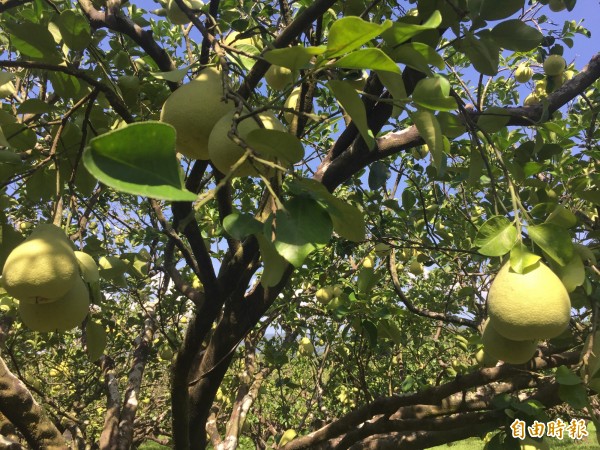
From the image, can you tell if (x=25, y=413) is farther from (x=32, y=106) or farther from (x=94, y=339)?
(x=32, y=106)

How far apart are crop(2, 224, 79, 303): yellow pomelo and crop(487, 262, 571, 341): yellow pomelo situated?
2.69 feet

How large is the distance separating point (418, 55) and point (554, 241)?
40cm

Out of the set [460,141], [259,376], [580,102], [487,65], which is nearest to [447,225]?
[460,141]

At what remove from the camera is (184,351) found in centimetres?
184

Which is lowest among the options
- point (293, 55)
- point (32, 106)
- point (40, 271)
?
point (40, 271)

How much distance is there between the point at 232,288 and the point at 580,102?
3.36 m

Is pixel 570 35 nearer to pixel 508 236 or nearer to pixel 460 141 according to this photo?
pixel 460 141

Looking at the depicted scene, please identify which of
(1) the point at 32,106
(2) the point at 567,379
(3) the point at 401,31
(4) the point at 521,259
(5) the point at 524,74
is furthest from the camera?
(5) the point at 524,74

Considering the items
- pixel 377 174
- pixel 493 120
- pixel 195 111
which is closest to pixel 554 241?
pixel 493 120

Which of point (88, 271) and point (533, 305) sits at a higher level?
point (88, 271)

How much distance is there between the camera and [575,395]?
3.73 feet

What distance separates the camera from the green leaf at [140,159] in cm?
45

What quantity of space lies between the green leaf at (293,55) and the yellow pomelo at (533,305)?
1.80 feet

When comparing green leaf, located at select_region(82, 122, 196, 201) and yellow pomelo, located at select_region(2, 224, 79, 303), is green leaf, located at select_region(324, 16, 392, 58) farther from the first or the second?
yellow pomelo, located at select_region(2, 224, 79, 303)
